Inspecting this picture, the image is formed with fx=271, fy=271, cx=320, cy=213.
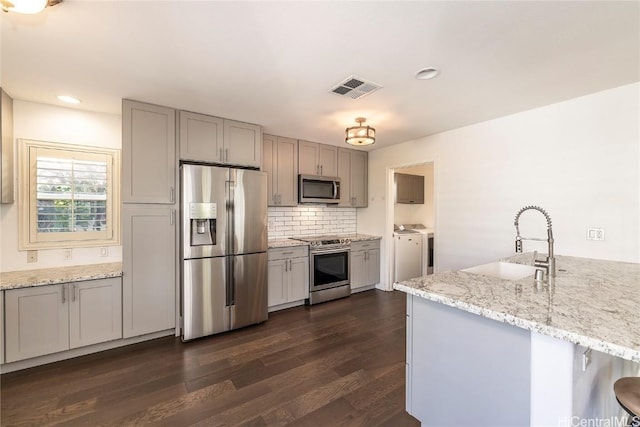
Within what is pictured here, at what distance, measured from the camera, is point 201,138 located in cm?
306

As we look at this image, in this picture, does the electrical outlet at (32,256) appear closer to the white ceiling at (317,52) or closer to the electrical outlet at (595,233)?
the white ceiling at (317,52)

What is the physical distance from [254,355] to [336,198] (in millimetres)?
2666

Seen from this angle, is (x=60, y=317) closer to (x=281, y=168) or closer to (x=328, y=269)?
(x=281, y=168)

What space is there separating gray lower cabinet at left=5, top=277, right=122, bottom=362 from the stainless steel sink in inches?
127

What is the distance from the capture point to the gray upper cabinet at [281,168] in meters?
3.89

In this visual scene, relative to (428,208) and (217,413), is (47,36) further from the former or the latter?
(428,208)

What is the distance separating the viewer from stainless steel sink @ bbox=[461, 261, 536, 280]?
2.02 meters

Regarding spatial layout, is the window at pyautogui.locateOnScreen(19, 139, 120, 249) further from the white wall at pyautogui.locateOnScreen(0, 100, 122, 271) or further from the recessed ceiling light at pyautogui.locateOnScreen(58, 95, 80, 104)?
the recessed ceiling light at pyautogui.locateOnScreen(58, 95, 80, 104)

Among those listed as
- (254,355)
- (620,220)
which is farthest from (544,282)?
(254,355)

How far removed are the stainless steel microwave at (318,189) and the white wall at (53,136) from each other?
2347mm

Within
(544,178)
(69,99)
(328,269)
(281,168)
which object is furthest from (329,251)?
(69,99)

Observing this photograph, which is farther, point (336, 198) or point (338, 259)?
point (336, 198)

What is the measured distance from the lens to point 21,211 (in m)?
2.63

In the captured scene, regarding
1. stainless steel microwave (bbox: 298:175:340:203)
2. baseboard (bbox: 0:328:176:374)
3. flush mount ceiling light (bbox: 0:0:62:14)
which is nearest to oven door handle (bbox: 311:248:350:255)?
stainless steel microwave (bbox: 298:175:340:203)
